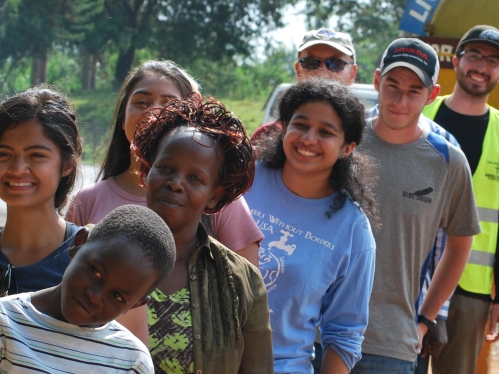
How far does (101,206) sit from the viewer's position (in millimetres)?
3271

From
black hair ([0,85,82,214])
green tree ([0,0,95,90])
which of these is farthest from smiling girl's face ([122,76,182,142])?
green tree ([0,0,95,90])

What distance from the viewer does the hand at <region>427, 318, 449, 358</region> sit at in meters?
4.61

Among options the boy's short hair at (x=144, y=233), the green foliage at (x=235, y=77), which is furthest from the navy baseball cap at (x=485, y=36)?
the green foliage at (x=235, y=77)

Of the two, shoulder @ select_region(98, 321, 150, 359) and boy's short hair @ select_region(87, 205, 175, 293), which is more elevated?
boy's short hair @ select_region(87, 205, 175, 293)

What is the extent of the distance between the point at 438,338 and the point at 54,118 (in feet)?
9.02

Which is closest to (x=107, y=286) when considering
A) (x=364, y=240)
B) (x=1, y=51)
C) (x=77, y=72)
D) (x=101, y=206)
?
(x=101, y=206)

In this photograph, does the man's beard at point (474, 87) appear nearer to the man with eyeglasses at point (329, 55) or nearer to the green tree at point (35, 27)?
the man with eyeglasses at point (329, 55)

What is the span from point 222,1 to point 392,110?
26.7 metres

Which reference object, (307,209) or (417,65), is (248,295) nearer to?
(307,209)

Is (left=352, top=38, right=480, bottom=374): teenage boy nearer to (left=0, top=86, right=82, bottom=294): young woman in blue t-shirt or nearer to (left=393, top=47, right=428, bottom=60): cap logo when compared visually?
(left=393, top=47, right=428, bottom=60): cap logo

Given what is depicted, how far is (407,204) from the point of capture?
160 inches

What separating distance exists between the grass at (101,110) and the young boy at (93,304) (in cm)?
1953

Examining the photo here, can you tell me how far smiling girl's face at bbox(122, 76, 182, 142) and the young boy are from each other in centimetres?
145

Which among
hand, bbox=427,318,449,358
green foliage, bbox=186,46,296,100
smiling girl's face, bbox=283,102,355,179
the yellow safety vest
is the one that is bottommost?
green foliage, bbox=186,46,296,100
